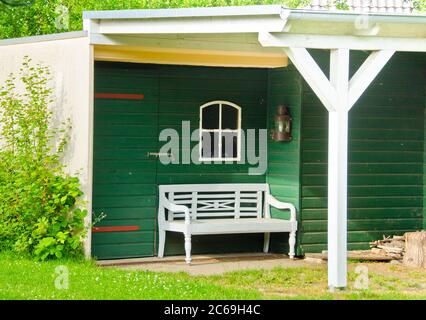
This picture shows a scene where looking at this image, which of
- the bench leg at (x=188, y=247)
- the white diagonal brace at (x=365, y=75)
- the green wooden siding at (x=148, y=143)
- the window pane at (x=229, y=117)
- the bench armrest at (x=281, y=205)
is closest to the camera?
the white diagonal brace at (x=365, y=75)

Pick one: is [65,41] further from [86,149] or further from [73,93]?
[86,149]

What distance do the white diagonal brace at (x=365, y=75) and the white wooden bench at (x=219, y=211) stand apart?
108 inches

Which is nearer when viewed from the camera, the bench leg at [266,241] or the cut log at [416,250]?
the cut log at [416,250]

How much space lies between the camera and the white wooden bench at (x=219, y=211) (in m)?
11.9

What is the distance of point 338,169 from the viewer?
974cm

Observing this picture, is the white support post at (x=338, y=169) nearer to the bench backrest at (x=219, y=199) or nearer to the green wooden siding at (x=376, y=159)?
the green wooden siding at (x=376, y=159)

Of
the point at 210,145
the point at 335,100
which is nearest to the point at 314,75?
the point at 335,100

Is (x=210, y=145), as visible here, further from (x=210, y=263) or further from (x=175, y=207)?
(x=210, y=263)

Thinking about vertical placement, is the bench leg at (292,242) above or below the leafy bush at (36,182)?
below

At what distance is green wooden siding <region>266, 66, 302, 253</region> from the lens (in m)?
12.3

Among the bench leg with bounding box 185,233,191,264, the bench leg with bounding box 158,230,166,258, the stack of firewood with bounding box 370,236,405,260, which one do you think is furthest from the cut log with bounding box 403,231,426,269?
the bench leg with bounding box 158,230,166,258

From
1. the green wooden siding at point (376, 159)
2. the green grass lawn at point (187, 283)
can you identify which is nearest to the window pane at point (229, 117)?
the green wooden siding at point (376, 159)

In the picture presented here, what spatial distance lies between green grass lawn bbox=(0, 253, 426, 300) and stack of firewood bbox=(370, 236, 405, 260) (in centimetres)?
55
